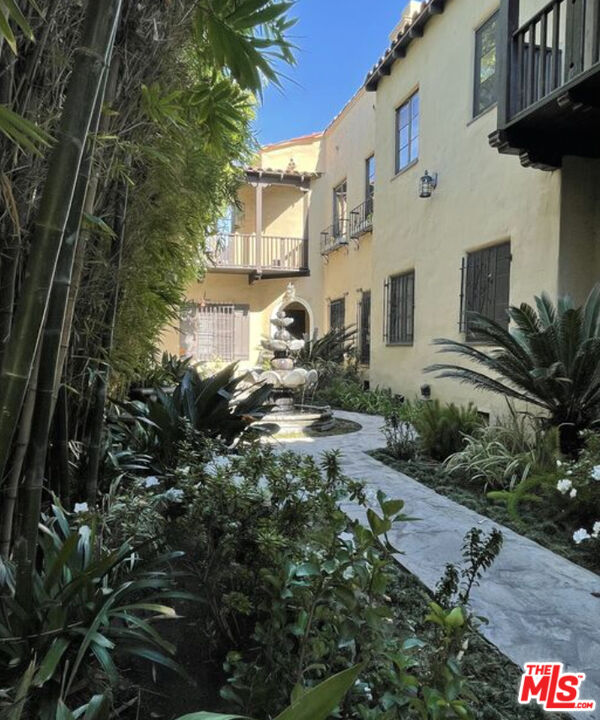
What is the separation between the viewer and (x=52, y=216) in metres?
1.07

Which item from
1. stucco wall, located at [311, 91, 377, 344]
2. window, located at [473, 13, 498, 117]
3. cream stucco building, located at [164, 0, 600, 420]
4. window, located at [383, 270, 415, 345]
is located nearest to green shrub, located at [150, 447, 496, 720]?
cream stucco building, located at [164, 0, 600, 420]

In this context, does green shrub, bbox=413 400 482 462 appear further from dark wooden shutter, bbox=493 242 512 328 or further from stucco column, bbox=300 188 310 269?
stucco column, bbox=300 188 310 269

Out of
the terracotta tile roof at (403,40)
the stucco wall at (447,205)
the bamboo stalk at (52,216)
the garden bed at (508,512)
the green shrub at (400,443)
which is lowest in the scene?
the garden bed at (508,512)

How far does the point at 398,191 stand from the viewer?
891 centimetres

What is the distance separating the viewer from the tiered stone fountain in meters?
7.27

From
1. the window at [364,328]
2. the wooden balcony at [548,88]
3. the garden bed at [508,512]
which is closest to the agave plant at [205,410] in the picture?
the garden bed at [508,512]

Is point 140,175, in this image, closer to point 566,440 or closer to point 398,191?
point 566,440

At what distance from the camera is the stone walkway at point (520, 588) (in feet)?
6.30

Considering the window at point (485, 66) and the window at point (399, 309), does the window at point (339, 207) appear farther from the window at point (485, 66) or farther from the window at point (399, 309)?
the window at point (485, 66)

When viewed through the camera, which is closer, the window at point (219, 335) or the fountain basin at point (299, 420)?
the fountain basin at point (299, 420)

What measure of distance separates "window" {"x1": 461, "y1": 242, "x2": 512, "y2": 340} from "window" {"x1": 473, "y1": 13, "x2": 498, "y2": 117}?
→ 197 centimetres

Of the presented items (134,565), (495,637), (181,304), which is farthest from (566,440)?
(134,565)

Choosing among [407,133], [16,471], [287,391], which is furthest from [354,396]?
[16,471]

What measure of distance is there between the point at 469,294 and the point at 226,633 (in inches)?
238
